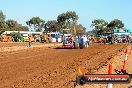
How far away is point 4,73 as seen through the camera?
15828 millimetres

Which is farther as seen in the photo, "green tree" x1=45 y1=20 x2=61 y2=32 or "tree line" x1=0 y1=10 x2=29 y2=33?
"green tree" x1=45 y1=20 x2=61 y2=32

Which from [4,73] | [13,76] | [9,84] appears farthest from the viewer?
[4,73]

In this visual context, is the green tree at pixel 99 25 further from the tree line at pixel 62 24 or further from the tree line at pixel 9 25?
the tree line at pixel 9 25

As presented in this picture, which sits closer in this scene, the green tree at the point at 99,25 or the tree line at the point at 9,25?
the tree line at the point at 9,25

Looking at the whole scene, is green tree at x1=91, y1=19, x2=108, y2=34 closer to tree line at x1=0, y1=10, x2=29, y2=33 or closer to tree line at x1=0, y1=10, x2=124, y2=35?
tree line at x1=0, y1=10, x2=124, y2=35

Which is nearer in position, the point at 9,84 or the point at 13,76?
the point at 9,84

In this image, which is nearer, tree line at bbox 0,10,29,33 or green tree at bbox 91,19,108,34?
tree line at bbox 0,10,29,33

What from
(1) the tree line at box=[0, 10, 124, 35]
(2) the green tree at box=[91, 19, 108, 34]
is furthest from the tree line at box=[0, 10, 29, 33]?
(2) the green tree at box=[91, 19, 108, 34]

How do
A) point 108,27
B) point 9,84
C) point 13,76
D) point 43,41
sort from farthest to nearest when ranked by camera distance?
point 108,27
point 43,41
point 13,76
point 9,84

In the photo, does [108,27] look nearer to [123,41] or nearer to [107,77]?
[123,41]

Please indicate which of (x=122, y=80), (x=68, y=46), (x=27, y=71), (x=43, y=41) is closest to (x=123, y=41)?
(x=43, y=41)

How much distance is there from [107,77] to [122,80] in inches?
9.5

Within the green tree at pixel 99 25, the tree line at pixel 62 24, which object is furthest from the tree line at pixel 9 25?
the green tree at pixel 99 25

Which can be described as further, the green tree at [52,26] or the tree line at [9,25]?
the green tree at [52,26]
